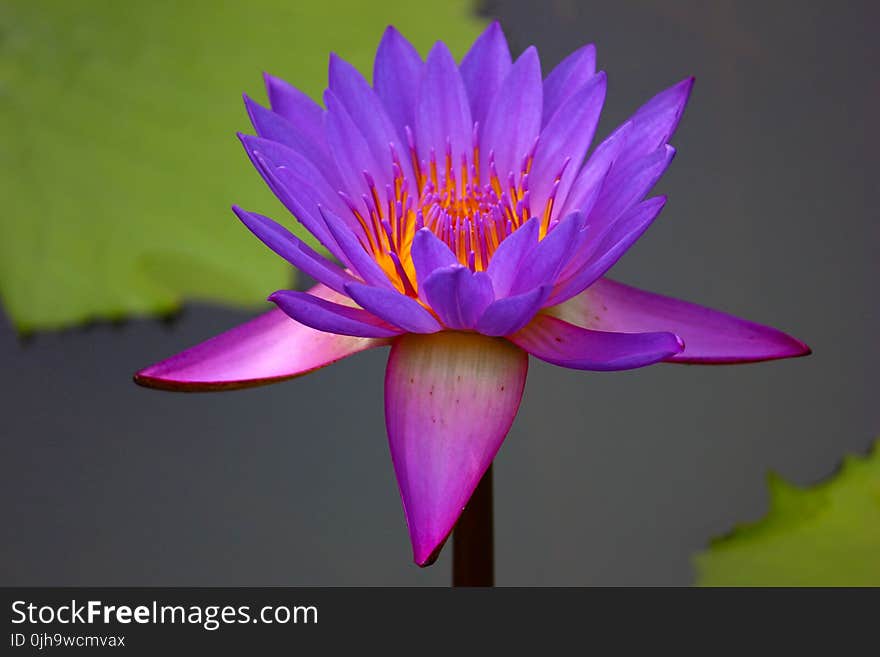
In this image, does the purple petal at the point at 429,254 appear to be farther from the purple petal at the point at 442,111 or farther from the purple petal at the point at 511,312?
the purple petal at the point at 442,111

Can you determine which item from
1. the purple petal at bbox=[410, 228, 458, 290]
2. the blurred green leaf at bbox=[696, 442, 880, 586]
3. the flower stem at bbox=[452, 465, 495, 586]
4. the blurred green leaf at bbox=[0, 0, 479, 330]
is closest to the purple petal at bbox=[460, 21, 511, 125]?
the purple petal at bbox=[410, 228, 458, 290]

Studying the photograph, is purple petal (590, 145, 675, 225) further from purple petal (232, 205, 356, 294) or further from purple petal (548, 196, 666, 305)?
purple petal (232, 205, 356, 294)

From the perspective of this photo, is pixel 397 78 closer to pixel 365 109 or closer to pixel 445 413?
pixel 365 109

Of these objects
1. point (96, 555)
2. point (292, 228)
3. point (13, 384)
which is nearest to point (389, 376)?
point (292, 228)
